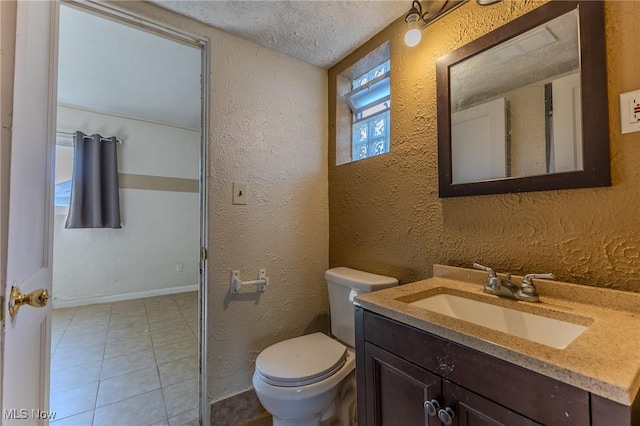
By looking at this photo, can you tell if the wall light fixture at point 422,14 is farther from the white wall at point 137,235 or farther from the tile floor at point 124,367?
the white wall at point 137,235

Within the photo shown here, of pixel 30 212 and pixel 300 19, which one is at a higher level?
pixel 300 19

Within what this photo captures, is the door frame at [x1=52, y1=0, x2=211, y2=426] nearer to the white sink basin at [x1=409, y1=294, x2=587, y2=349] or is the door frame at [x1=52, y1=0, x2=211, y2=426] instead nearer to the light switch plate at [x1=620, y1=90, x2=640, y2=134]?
the white sink basin at [x1=409, y1=294, x2=587, y2=349]

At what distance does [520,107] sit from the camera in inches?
37.5

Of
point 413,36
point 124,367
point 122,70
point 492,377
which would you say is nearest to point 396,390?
point 492,377

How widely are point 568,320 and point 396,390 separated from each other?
20.5 inches

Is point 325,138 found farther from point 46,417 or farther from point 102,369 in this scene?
point 102,369

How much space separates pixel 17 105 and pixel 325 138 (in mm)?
1469

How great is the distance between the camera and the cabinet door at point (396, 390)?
0.69 metres

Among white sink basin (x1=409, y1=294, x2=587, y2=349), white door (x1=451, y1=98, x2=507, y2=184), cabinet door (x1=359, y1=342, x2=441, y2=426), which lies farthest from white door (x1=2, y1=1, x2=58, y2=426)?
white door (x1=451, y1=98, x2=507, y2=184)

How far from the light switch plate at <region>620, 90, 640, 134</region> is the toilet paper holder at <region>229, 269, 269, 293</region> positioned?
5.13 ft

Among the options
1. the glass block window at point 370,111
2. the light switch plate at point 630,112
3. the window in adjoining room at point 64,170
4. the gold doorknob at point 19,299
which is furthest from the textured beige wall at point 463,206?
the window in adjoining room at point 64,170

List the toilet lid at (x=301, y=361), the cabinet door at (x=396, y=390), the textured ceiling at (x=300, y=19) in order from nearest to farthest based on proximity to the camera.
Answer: the cabinet door at (x=396, y=390) → the toilet lid at (x=301, y=361) → the textured ceiling at (x=300, y=19)

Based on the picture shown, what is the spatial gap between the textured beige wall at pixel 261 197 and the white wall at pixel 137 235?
2773 millimetres

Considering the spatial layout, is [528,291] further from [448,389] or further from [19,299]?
[19,299]
